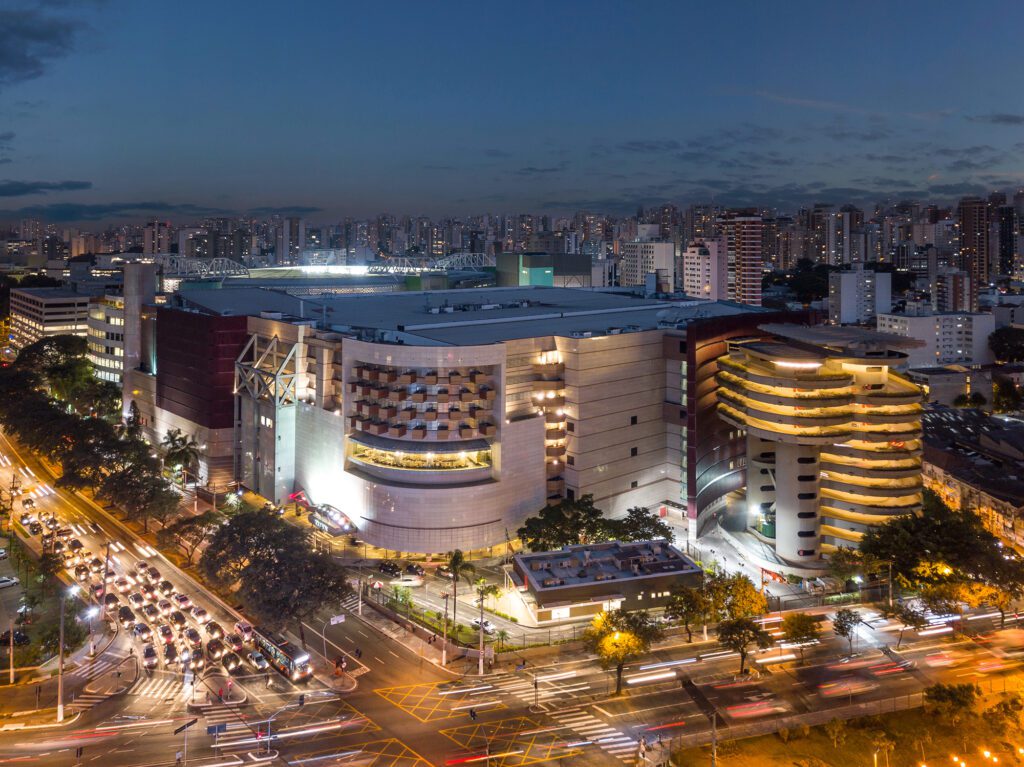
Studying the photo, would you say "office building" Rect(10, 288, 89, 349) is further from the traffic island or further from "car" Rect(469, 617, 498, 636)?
"car" Rect(469, 617, 498, 636)

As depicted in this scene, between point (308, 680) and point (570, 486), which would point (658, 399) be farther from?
point (308, 680)

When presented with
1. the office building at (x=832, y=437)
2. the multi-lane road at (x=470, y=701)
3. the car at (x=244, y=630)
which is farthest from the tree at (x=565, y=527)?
the car at (x=244, y=630)

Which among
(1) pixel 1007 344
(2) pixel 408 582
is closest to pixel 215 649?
(2) pixel 408 582

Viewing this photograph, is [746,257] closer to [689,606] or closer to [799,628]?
[689,606]

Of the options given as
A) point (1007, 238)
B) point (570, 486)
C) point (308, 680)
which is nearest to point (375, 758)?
point (308, 680)

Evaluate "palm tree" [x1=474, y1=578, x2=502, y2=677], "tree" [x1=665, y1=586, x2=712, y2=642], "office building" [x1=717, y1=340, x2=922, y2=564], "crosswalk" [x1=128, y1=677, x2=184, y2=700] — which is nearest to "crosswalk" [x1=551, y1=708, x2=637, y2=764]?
"palm tree" [x1=474, y1=578, x2=502, y2=677]
